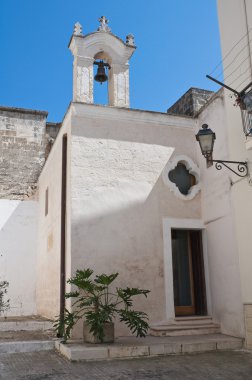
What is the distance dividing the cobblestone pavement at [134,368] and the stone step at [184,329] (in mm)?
1201

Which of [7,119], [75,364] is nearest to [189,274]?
[75,364]

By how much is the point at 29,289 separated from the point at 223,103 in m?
7.79

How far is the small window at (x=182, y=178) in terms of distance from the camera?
9383mm

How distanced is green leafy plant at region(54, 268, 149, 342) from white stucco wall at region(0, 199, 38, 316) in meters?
4.68

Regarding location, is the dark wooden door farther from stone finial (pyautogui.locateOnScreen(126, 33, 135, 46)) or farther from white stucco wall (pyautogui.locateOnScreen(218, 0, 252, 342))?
stone finial (pyautogui.locateOnScreen(126, 33, 135, 46))

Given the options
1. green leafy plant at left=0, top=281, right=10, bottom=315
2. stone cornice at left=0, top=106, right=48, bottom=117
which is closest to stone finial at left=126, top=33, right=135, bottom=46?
stone cornice at left=0, top=106, right=48, bottom=117

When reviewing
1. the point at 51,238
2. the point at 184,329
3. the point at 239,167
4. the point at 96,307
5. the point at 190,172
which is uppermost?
the point at 190,172

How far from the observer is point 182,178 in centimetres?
948

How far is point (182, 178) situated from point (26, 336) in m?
4.77

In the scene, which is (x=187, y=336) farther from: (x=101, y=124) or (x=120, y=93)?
(x=120, y=93)

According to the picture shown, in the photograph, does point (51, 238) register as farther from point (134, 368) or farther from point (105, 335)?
point (134, 368)

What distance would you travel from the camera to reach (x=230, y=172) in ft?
26.0

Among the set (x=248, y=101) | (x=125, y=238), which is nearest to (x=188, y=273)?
(x=125, y=238)

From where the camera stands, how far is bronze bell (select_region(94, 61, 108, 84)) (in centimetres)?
970
